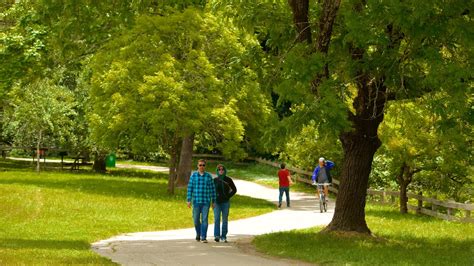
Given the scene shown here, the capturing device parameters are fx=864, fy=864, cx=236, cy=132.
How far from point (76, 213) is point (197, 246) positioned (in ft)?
25.8

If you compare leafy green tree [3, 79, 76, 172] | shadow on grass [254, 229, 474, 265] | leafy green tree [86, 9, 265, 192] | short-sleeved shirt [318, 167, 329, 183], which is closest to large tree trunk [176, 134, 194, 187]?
leafy green tree [86, 9, 265, 192]

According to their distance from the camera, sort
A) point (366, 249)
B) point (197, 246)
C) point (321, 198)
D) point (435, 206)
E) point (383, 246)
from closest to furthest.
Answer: point (366, 249)
point (383, 246)
point (197, 246)
point (435, 206)
point (321, 198)

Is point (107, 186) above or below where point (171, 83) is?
below

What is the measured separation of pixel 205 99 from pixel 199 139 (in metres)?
7.80

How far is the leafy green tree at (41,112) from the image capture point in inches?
1831

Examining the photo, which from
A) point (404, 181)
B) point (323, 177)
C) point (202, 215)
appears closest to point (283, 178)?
point (323, 177)

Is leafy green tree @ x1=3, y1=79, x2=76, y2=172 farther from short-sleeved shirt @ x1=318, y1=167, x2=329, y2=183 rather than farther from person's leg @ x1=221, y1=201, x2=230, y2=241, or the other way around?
person's leg @ x1=221, y1=201, x2=230, y2=241

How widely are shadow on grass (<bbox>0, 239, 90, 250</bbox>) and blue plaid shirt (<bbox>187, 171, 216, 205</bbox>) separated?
2.49m

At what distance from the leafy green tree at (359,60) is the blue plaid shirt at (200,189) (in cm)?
269

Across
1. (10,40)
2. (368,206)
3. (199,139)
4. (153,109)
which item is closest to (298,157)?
(199,139)

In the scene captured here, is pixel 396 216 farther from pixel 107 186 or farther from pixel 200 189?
pixel 107 186

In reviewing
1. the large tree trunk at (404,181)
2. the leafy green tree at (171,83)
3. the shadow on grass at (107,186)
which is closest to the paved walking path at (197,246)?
the large tree trunk at (404,181)

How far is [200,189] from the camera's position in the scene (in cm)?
1883

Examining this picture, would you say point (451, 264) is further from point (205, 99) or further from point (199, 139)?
point (199, 139)
